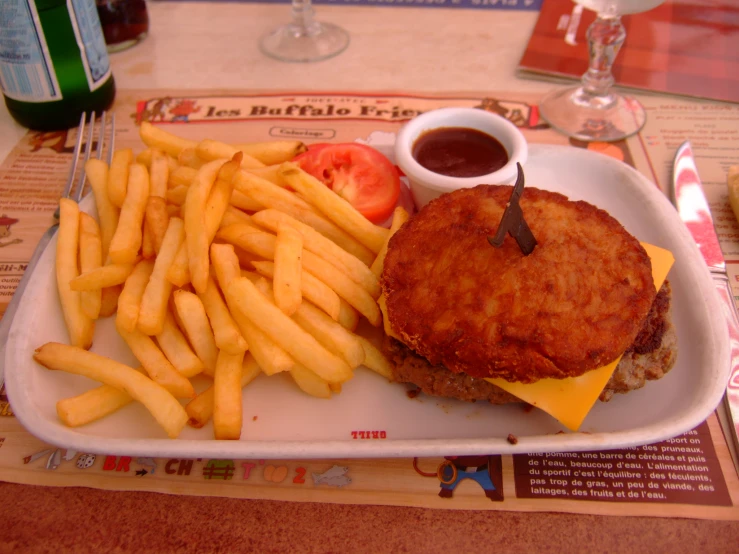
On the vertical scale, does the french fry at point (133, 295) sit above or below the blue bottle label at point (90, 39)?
below

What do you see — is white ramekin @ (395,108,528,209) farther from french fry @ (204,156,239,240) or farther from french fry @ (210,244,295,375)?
french fry @ (210,244,295,375)

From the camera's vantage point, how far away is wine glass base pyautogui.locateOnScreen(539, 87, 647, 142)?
292 cm

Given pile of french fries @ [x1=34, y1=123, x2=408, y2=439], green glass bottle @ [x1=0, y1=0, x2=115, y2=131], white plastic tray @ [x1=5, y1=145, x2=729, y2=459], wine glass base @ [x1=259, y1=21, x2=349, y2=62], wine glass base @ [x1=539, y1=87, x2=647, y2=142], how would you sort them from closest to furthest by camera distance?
white plastic tray @ [x1=5, y1=145, x2=729, y2=459], pile of french fries @ [x1=34, y1=123, x2=408, y2=439], green glass bottle @ [x1=0, y1=0, x2=115, y2=131], wine glass base @ [x1=539, y1=87, x2=647, y2=142], wine glass base @ [x1=259, y1=21, x2=349, y2=62]

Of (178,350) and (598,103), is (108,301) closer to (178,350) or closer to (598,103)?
(178,350)

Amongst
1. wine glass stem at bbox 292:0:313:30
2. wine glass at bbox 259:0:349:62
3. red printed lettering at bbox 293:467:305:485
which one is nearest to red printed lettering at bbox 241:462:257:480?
red printed lettering at bbox 293:467:305:485

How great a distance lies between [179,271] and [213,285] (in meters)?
0.11

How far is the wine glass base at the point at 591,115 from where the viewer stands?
115 inches

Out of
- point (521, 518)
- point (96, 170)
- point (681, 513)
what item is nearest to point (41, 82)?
point (96, 170)

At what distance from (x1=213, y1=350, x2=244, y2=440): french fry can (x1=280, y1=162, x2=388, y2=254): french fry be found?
0.58 metres

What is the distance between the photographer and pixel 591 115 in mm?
3033

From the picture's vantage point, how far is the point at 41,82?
2736 millimetres

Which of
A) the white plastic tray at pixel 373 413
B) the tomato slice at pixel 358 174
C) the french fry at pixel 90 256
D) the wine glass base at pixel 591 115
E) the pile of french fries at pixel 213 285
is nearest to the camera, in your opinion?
the white plastic tray at pixel 373 413

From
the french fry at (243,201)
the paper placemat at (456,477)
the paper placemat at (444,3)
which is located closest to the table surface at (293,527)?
the paper placemat at (456,477)

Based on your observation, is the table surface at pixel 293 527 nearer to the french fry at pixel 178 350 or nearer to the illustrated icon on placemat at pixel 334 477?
the illustrated icon on placemat at pixel 334 477
